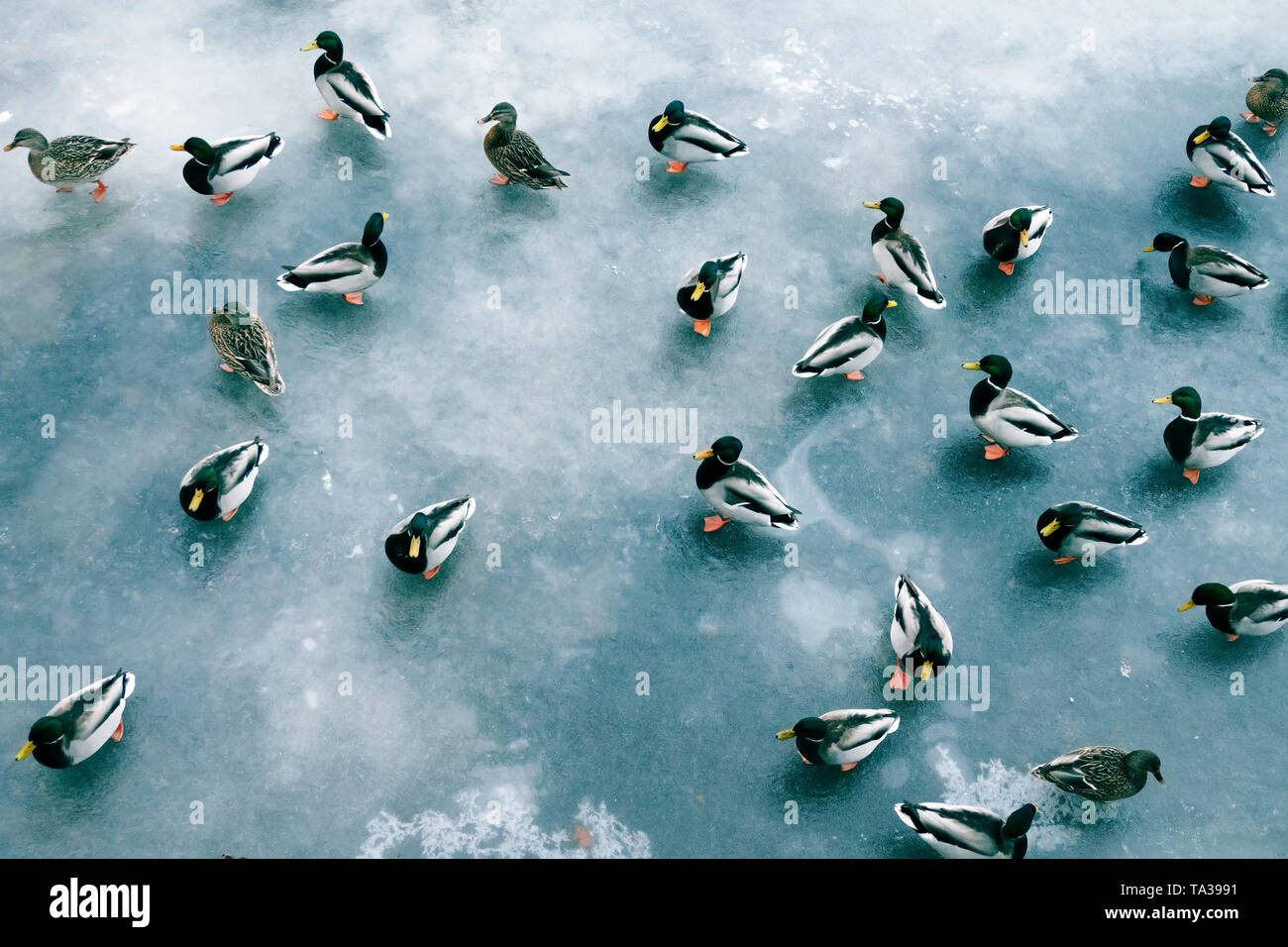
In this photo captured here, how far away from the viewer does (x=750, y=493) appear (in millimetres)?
7438

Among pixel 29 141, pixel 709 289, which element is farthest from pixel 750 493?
pixel 29 141

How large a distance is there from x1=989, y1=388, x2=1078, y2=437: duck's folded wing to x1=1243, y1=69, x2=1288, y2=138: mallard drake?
498cm

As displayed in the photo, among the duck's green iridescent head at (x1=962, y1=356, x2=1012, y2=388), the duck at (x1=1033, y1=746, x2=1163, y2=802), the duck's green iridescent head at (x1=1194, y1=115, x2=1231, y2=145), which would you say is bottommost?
the duck at (x1=1033, y1=746, x2=1163, y2=802)

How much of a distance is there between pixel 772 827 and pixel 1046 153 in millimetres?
7202

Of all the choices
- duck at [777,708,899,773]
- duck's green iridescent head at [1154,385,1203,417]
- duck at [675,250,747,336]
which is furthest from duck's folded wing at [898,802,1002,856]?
duck at [675,250,747,336]

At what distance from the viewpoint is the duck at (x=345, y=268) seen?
28.0 feet

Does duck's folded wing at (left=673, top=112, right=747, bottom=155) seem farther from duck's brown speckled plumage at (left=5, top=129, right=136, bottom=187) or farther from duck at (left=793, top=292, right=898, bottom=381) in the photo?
duck's brown speckled plumage at (left=5, top=129, right=136, bottom=187)

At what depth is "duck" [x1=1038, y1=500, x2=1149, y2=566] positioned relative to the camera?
7434 millimetres

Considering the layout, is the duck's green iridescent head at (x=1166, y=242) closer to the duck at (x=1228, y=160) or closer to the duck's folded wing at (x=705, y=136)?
the duck at (x=1228, y=160)

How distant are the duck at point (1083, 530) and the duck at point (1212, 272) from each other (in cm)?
275

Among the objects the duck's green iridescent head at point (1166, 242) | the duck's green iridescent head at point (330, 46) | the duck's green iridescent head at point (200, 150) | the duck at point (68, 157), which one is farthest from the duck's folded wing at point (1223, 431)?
the duck at point (68, 157)

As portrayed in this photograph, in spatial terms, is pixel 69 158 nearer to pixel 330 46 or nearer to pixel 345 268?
pixel 330 46

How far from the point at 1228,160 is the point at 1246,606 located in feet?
15.2

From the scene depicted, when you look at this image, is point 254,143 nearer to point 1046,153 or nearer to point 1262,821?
point 1046,153
